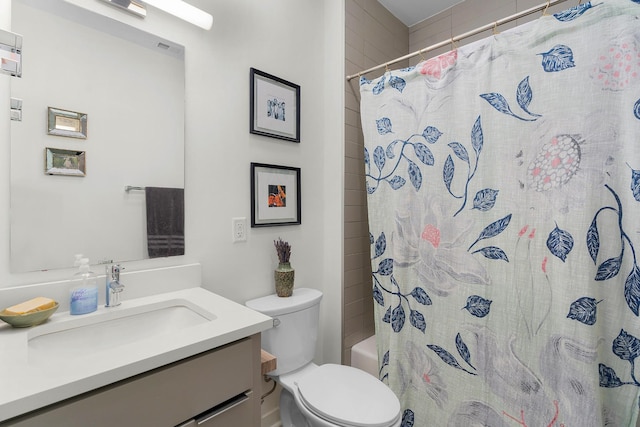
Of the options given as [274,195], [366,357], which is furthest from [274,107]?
[366,357]

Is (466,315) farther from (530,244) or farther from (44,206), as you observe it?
(44,206)

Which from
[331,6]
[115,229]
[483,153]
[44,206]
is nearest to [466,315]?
[483,153]

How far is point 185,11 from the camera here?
123 centimetres

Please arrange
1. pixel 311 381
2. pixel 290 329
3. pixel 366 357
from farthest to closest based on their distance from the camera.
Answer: pixel 366 357 < pixel 290 329 < pixel 311 381

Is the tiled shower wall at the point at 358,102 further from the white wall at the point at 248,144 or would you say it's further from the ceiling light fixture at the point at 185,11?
the ceiling light fixture at the point at 185,11

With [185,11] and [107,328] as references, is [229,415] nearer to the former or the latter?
[107,328]

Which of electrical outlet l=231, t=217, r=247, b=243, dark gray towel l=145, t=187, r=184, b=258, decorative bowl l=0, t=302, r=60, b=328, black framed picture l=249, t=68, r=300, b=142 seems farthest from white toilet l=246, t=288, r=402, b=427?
black framed picture l=249, t=68, r=300, b=142

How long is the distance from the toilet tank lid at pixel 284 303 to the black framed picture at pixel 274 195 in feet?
1.23

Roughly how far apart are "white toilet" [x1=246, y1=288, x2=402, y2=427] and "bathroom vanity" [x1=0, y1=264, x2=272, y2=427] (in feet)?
1.11

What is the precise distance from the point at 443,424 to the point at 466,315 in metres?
0.54

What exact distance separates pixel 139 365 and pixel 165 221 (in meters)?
0.67

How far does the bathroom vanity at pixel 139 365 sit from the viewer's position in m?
0.63

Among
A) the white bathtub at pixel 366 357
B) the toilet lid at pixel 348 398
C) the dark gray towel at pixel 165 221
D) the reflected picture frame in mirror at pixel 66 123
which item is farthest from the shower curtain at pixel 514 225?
the reflected picture frame in mirror at pixel 66 123

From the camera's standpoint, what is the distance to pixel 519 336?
1.25m
